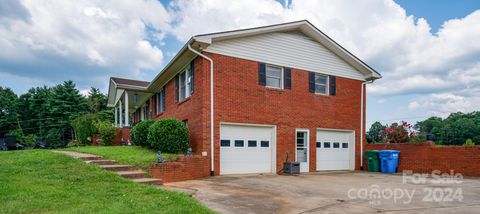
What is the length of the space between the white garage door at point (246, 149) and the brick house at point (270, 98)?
4 cm

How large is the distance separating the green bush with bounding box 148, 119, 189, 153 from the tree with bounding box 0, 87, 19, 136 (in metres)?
41.9

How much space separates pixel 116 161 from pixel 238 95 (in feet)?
16.6

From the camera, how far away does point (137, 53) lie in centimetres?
2191

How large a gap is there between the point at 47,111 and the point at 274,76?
1596 inches

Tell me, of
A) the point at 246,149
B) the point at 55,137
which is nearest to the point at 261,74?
the point at 246,149

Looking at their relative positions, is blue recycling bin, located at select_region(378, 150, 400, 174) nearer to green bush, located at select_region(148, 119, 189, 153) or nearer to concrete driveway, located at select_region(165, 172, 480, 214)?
concrete driveway, located at select_region(165, 172, 480, 214)

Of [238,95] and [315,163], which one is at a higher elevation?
[238,95]

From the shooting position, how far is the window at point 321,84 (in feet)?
47.8

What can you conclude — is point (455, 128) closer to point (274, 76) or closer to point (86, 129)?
point (274, 76)

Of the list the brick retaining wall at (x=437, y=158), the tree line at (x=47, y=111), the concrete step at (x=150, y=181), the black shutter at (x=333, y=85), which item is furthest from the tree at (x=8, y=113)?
the brick retaining wall at (x=437, y=158)

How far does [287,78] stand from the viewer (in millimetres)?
13406

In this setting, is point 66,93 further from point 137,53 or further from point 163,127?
point 163,127

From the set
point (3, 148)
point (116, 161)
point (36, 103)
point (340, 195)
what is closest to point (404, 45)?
point (340, 195)

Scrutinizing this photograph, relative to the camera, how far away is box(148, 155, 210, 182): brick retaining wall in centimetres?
893
